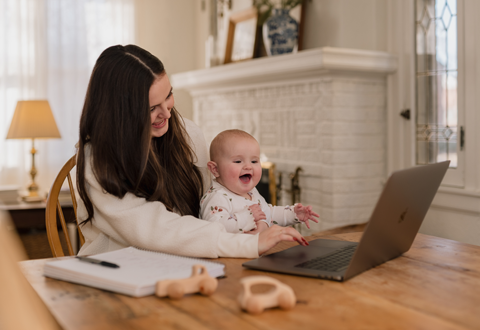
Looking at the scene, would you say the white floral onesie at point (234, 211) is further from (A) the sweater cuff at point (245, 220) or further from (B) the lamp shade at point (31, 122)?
(B) the lamp shade at point (31, 122)

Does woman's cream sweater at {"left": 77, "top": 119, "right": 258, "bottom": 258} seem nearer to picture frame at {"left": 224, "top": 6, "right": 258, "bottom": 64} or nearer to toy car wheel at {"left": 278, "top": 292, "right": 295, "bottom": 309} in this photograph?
toy car wheel at {"left": 278, "top": 292, "right": 295, "bottom": 309}

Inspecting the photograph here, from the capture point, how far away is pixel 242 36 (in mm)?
3723

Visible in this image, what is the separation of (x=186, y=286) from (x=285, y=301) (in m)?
0.17

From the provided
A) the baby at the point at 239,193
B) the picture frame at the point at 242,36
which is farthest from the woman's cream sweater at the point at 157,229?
the picture frame at the point at 242,36

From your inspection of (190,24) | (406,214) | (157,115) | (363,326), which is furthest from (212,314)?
(190,24)

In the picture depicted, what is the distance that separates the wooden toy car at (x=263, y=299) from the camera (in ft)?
2.30

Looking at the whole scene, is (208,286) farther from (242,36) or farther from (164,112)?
(242,36)

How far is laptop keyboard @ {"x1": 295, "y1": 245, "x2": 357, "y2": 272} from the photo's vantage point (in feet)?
3.01

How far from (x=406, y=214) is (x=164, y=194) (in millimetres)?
632

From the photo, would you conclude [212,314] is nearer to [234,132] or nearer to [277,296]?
[277,296]

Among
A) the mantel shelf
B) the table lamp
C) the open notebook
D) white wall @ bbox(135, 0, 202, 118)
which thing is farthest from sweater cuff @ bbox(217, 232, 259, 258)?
white wall @ bbox(135, 0, 202, 118)

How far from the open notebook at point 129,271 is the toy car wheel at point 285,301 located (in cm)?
19

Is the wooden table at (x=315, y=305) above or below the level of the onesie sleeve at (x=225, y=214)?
below

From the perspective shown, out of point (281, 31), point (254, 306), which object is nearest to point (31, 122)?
point (281, 31)
